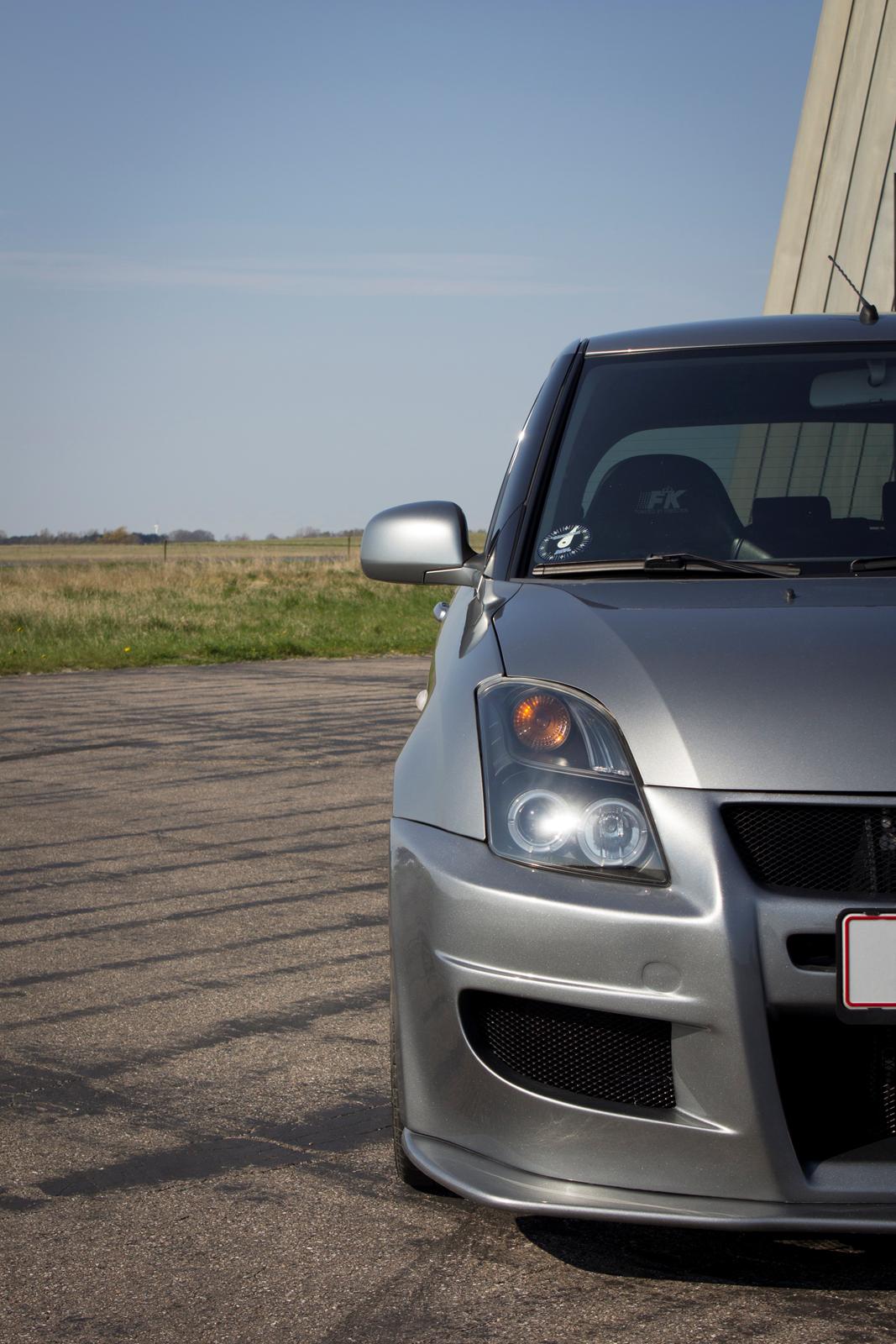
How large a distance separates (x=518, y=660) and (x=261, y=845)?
3.76m

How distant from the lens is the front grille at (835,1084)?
207 centimetres

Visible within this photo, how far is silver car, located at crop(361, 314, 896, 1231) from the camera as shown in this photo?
2.04m

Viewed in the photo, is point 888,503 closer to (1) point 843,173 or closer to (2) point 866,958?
(2) point 866,958

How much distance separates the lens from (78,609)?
24.4 metres

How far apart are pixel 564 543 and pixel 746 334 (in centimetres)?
87

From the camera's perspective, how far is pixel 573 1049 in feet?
7.20

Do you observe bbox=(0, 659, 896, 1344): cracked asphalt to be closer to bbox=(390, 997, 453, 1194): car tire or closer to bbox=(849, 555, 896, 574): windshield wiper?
bbox=(390, 997, 453, 1194): car tire

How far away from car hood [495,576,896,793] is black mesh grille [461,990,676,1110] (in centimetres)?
37

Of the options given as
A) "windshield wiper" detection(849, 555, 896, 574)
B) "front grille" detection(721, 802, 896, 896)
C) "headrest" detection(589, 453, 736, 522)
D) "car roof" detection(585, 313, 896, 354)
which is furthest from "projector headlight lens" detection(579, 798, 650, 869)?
"car roof" detection(585, 313, 896, 354)

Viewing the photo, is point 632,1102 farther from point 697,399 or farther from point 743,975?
point 697,399

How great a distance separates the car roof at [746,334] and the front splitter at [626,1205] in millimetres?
2144

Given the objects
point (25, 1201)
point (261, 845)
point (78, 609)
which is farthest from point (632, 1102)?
point (78, 609)

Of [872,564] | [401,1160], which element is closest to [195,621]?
[872,564]

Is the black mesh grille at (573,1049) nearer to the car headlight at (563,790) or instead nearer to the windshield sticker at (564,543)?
the car headlight at (563,790)
